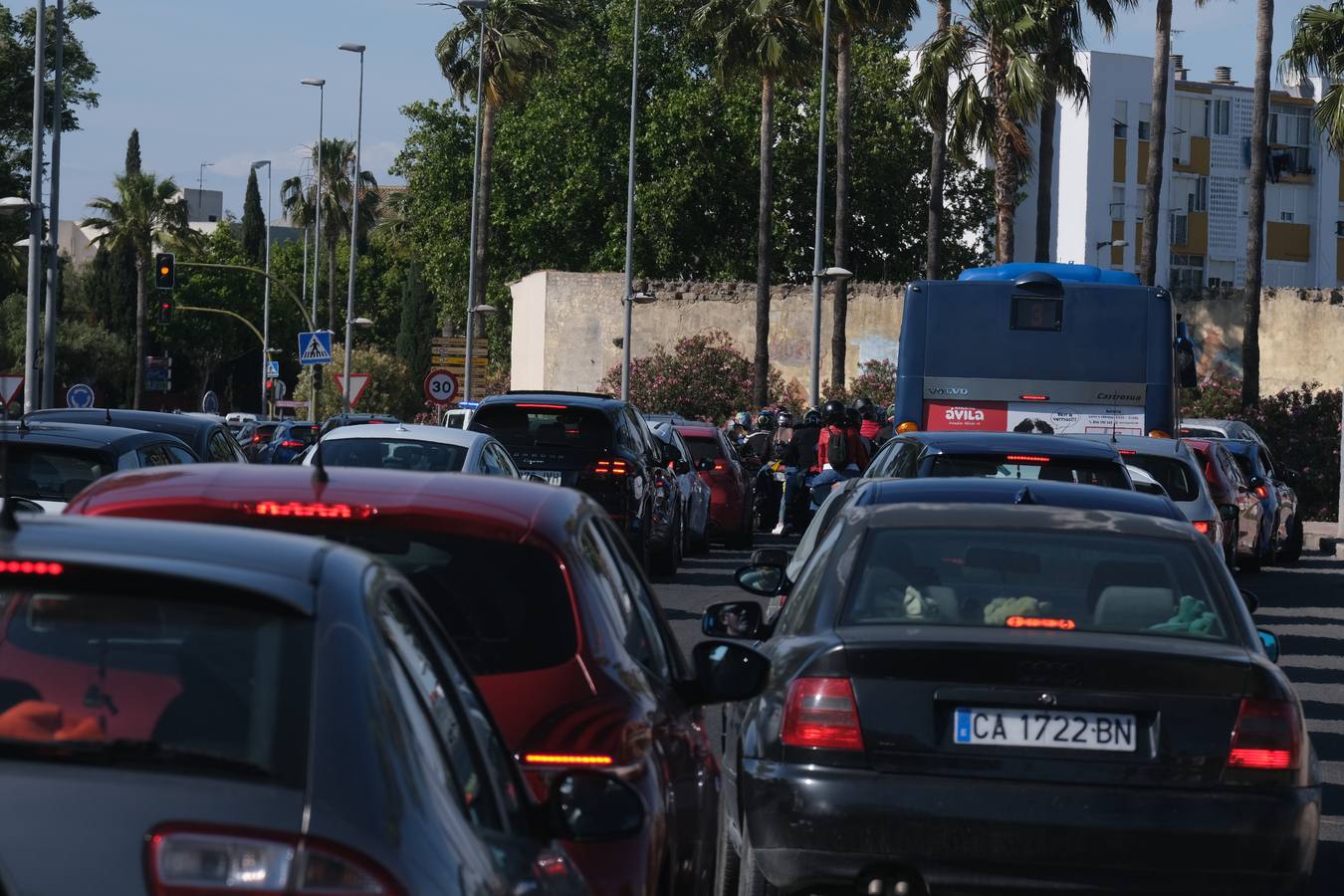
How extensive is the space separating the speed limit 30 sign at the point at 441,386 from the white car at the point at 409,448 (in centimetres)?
2763

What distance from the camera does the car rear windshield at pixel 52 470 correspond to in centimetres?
1360

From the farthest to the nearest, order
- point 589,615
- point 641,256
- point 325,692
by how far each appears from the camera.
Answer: point 641,256, point 589,615, point 325,692

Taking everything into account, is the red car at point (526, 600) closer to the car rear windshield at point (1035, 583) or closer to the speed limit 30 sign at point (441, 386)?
the car rear windshield at point (1035, 583)

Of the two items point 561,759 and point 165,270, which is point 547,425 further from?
point 165,270

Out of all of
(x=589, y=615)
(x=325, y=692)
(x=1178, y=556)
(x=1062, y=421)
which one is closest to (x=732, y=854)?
(x=1178, y=556)

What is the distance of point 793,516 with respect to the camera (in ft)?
96.0

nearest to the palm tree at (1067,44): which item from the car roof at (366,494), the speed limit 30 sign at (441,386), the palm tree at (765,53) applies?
the palm tree at (765,53)

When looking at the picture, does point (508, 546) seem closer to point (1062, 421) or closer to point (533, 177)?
point (1062, 421)

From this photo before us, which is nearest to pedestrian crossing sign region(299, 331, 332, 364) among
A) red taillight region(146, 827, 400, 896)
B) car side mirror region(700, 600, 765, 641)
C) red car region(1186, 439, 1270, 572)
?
red car region(1186, 439, 1270, 572)

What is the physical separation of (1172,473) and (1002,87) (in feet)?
88.0

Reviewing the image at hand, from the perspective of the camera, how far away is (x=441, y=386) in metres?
44.8

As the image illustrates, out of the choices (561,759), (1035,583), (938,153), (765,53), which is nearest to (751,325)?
(765,53)

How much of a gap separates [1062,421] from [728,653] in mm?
15491

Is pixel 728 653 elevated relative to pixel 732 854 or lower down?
elevated
